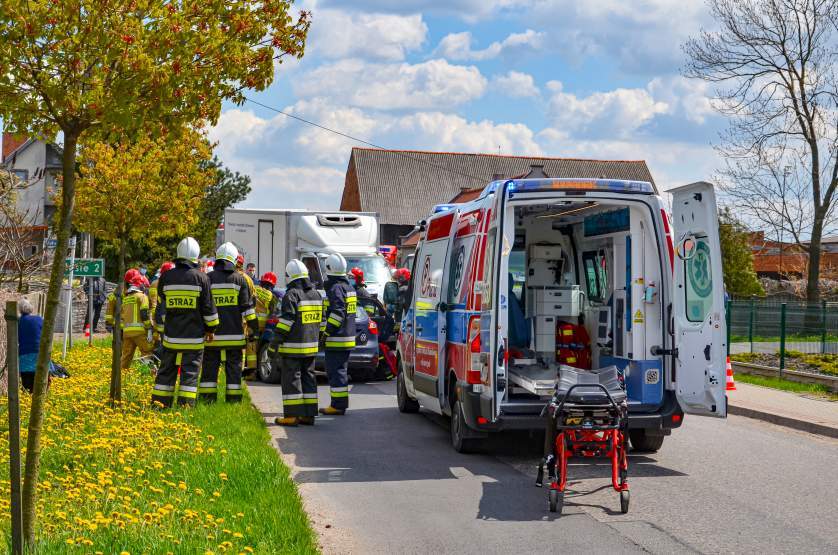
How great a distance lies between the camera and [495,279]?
9.09 meters

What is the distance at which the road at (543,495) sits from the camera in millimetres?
6766

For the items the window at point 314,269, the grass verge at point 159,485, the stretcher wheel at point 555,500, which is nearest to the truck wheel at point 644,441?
the stretcher wheel at point 555,500

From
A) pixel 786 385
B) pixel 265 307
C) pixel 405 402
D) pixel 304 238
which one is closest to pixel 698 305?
pixel 405 402

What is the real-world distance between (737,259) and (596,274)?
34840mm

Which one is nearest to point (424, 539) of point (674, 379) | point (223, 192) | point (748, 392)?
point (674, 379)

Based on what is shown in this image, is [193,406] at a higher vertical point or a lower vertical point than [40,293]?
lower

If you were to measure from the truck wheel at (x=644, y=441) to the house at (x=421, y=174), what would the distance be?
61.7 m

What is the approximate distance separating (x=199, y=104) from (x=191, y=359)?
18.5ft

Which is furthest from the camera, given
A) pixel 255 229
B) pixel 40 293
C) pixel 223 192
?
pixel 223 192

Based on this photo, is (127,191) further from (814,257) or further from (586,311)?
(814,257)

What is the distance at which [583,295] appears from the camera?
11.3m

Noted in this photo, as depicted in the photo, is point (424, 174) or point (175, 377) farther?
point (424, 174)

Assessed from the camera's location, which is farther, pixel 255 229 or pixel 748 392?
pixel 255 229

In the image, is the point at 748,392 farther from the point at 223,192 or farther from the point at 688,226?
the point at 223,192
